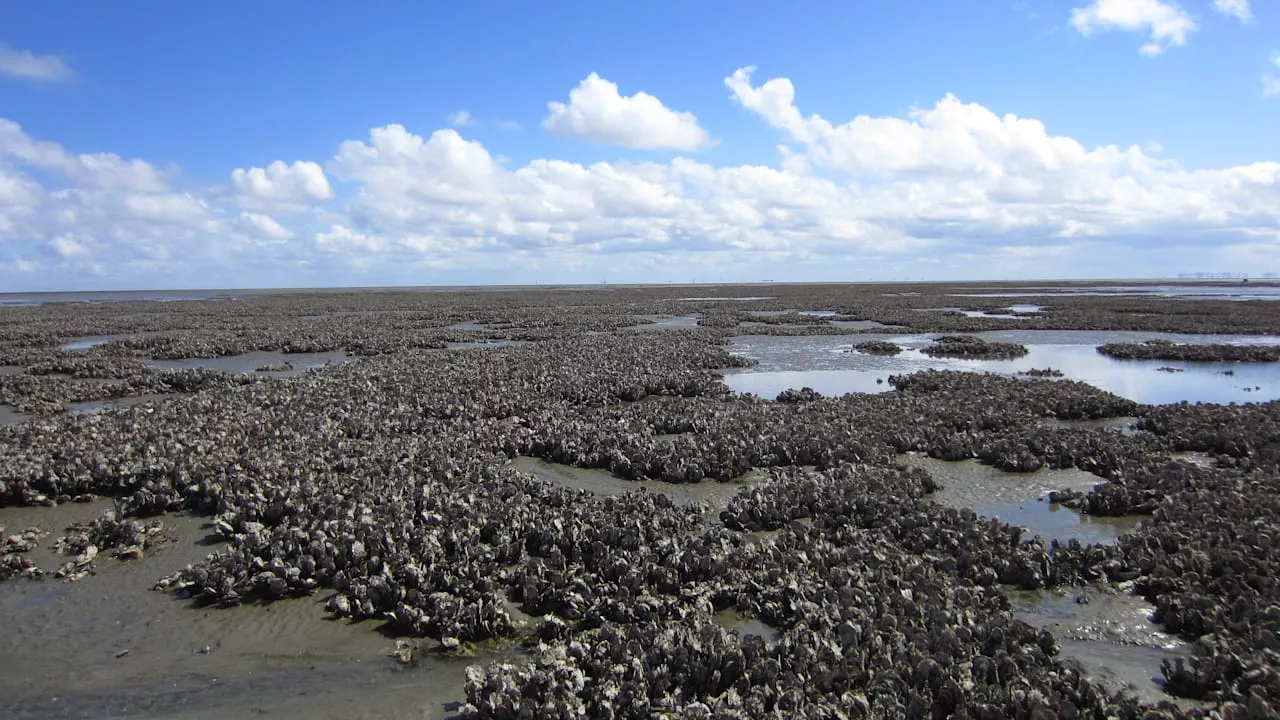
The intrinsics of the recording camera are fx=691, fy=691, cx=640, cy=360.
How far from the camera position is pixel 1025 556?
674 centimetres

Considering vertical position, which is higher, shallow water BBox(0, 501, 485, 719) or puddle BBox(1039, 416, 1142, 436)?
puddle BBox(1039, 416, 1142, 436)

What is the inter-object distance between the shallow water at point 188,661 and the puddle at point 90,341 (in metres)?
28.4

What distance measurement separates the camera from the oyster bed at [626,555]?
4941 millimetres

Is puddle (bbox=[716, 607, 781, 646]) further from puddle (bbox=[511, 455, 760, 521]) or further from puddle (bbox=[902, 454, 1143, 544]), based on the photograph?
puddle (bbox=[902, 454, 1143, 544])

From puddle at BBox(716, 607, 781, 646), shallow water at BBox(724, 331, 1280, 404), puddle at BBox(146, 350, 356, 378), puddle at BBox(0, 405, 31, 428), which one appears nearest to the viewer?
puddle at BBox(716, 607, 781, 646)

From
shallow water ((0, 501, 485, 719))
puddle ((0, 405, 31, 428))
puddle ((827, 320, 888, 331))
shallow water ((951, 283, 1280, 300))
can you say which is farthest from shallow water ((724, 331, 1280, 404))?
shallow water ((951, 283, 1280, 300))

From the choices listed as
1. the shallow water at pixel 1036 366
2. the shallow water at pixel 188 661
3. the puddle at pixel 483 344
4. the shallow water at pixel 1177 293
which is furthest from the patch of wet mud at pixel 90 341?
the shallow water at pixel 1177 293

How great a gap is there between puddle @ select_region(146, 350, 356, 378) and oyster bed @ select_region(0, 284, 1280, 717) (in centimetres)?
750

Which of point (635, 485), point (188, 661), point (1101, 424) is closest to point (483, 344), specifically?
point (635, 485)

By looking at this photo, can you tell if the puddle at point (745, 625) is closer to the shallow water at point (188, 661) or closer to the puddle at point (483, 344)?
the shallow water at point (188, 661)

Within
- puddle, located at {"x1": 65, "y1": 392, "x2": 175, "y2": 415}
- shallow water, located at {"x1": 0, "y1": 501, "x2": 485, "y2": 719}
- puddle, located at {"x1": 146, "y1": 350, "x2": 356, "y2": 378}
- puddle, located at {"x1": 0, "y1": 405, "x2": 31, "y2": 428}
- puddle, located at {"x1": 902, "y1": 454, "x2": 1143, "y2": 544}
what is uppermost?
puddle, located at {"x1": 146, "y1": 350, "x2": 356, "y2": 378}

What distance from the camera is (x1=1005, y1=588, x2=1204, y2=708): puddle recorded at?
5.18m

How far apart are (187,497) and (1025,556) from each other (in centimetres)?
990

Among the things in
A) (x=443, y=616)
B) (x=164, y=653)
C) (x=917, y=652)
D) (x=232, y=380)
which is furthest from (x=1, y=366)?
(x=917, y=652)
